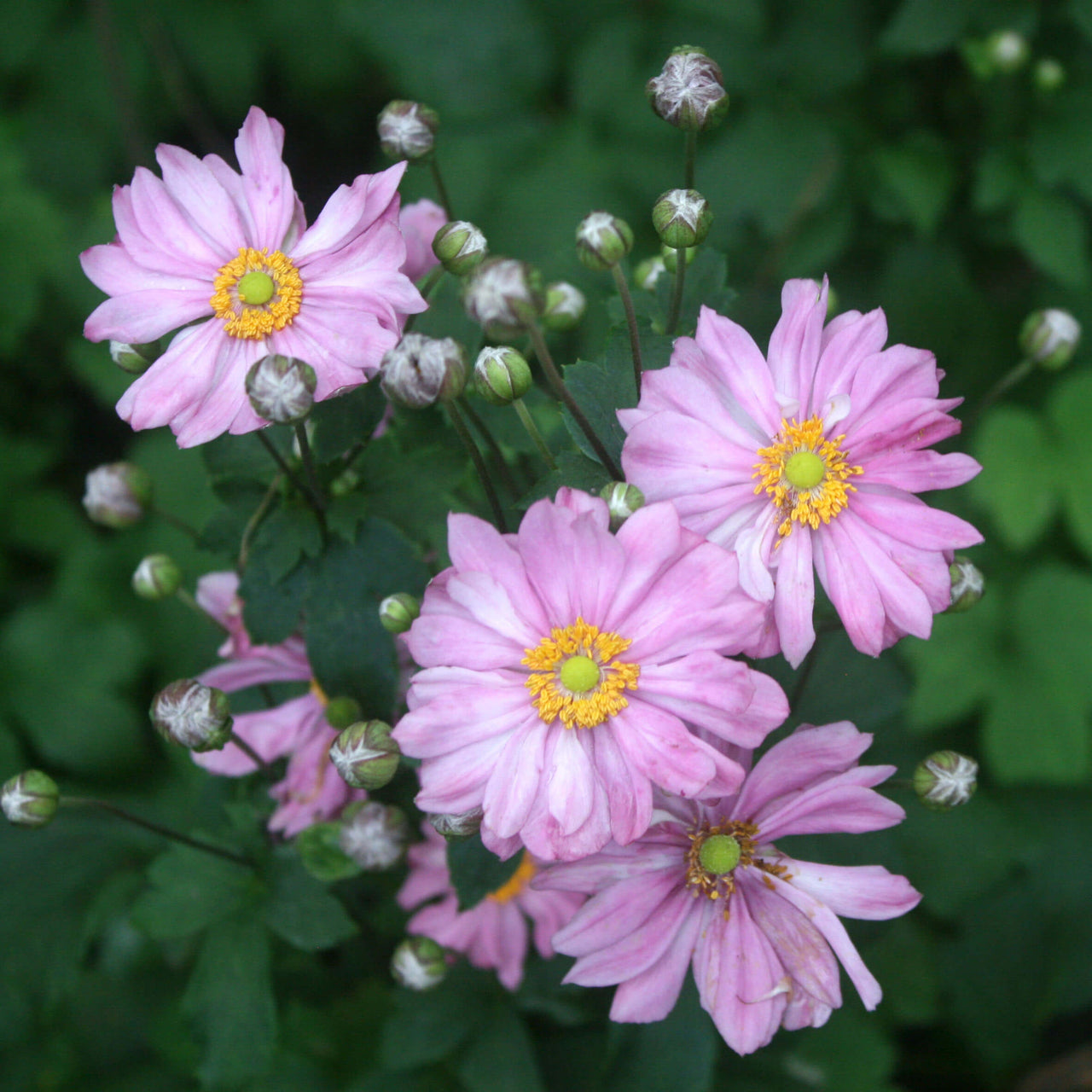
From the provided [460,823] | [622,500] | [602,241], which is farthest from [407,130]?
[460,823]

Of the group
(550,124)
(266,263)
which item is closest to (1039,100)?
(550,124)

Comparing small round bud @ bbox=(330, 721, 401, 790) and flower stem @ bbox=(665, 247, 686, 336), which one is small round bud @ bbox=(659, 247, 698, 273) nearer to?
flower stem @ bbox=(665, 247, 686, 336)

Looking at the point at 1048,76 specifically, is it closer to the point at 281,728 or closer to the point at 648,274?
the point at 648,274

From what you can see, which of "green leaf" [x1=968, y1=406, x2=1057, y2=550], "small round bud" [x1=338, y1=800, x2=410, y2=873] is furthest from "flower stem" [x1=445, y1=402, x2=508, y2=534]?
"green leaf" [x1=968, y1=406, x2=1057, y2=550]

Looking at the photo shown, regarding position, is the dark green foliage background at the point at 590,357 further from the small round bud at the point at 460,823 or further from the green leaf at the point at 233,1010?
the small round bud at the point at 460,823

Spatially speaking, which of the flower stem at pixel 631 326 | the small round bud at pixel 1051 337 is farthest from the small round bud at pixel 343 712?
the small round bud at pixel 1051 337

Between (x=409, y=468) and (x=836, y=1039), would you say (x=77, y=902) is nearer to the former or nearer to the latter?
(x=409, y=468)
